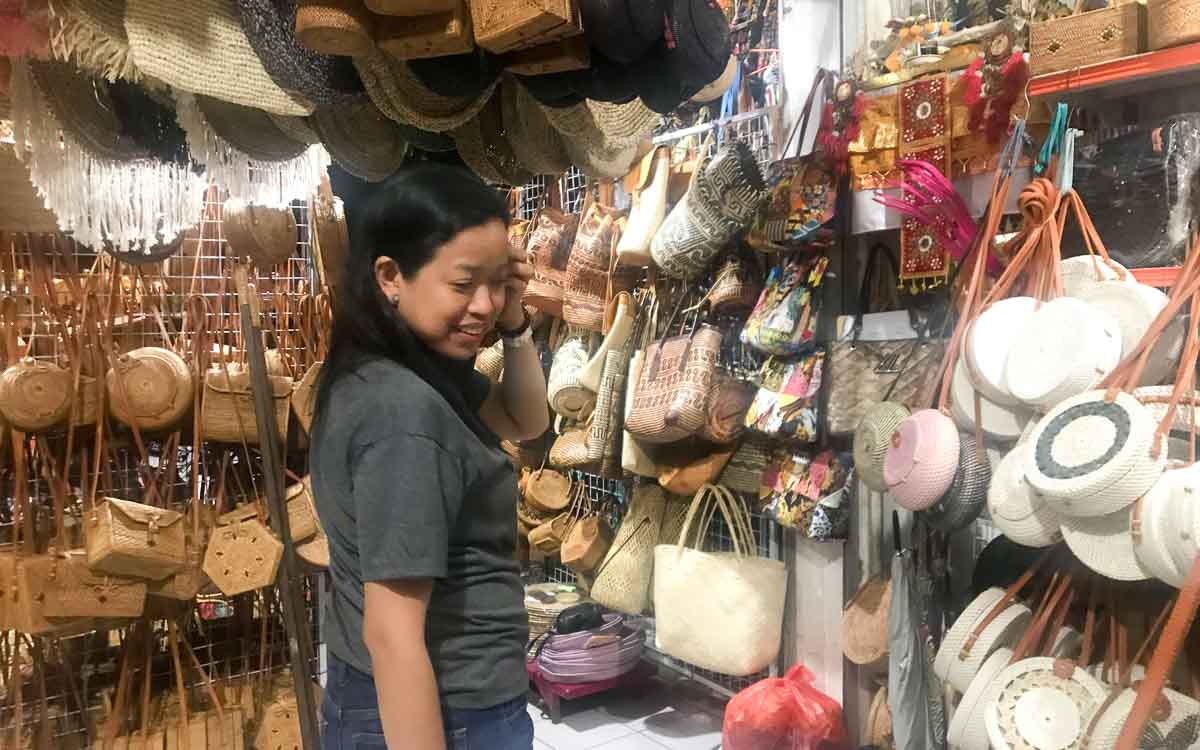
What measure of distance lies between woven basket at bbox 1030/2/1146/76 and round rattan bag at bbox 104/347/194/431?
2.01 meters

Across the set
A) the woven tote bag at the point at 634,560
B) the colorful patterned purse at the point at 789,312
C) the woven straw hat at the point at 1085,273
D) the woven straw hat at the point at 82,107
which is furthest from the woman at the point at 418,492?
the woven tote bag at the point at 634,560

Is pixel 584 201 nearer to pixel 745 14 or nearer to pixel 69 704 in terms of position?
pixel 745 14

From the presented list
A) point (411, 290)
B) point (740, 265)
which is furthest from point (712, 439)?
point (411, 290)

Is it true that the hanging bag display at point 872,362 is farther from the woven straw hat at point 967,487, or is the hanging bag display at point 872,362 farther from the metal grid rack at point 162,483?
the metal grid rack at point 162,483

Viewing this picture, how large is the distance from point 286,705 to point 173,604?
41 cm

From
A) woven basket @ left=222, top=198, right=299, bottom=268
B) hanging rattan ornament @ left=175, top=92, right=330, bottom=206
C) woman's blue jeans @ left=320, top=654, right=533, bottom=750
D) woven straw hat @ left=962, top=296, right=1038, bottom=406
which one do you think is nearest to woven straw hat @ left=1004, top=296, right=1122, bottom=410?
woven straw hat @ left=962, top=296, right=1038, bottom=406

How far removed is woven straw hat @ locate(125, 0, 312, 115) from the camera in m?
1.04

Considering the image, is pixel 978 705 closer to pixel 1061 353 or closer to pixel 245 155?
pixel 1061 353

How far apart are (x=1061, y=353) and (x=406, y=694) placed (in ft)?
3.31

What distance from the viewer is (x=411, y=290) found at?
113 centimetres

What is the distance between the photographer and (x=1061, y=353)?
1171 mm

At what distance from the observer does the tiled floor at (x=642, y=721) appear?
270 cm

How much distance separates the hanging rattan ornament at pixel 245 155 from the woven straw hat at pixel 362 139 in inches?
4.4

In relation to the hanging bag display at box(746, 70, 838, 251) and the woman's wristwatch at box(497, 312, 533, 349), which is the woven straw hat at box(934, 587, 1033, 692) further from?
the hanging bag display at box(746, 70, 838, 251)
